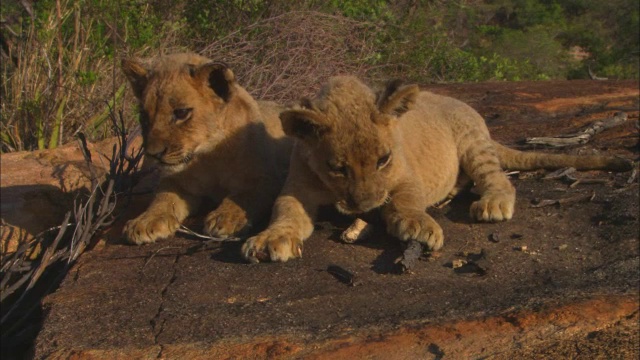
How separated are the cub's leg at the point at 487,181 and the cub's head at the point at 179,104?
71.9 inches

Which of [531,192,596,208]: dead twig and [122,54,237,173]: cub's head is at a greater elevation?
[122,54,237,173]: cub's head

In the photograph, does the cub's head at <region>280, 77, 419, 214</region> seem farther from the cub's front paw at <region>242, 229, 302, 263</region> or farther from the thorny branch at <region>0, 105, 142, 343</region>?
the thorny branch at <region>0, 105, 142, 343</region>

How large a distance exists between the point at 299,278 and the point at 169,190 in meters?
1.63

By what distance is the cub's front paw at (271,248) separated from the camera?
4.08m

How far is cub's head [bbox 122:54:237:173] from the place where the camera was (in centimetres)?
467

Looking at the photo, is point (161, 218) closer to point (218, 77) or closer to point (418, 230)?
point (218, 77)

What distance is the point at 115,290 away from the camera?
4.00 meters

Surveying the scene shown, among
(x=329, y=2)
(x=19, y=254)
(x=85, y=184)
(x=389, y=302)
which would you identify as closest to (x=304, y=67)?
(x=329, y=2)

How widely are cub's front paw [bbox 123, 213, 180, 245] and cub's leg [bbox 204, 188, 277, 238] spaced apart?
10.2 inches

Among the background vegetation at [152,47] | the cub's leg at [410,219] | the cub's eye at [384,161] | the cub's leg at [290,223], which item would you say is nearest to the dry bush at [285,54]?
the background vegetation at [152,47]

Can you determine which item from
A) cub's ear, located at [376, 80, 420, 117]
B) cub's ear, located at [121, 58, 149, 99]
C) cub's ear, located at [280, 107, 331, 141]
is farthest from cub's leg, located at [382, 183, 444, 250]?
cub's ear, located at [121, 58, 149, 99]

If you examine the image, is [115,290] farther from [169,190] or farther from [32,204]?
[32,204]

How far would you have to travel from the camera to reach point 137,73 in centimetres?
494

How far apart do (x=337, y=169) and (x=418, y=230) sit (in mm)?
574
